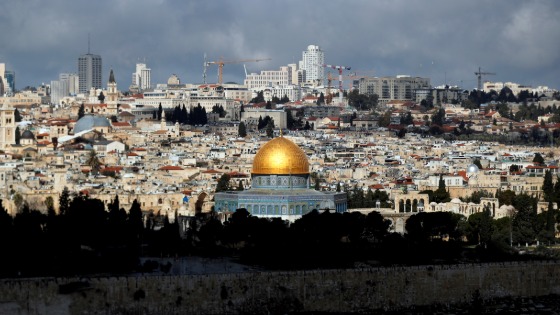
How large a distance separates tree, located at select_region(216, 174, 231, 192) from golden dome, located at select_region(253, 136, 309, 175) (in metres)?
9.44

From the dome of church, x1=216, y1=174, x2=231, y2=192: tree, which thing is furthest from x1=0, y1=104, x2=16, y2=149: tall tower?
x1=216, y1=174, x2=231, y2=192: tree

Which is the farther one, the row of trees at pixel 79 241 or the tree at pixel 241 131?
the tree at pixel 241 131

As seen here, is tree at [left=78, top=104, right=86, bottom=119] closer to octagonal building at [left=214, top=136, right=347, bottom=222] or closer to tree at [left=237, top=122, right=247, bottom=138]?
tree at [left=237, top=122, right=247, bottom=138]

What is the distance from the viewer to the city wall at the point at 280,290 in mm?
43094

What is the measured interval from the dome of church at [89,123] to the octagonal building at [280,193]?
169ft

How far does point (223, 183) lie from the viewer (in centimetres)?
7238

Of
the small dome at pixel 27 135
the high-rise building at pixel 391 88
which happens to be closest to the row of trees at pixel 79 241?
the small dome at pixel 27 135

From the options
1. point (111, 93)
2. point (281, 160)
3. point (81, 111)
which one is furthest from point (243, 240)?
point (111, 93)

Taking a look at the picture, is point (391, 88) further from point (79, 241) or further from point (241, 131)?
point (79, 241)

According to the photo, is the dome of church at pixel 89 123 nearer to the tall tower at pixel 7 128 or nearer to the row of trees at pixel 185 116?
the tall tower at pixel 7 128

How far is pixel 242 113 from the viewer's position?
471 feet

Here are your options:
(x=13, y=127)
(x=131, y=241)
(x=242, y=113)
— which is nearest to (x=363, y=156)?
(x=13, y=127)

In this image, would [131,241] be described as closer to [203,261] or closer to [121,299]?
[203,261]

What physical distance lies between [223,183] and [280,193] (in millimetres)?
12965
